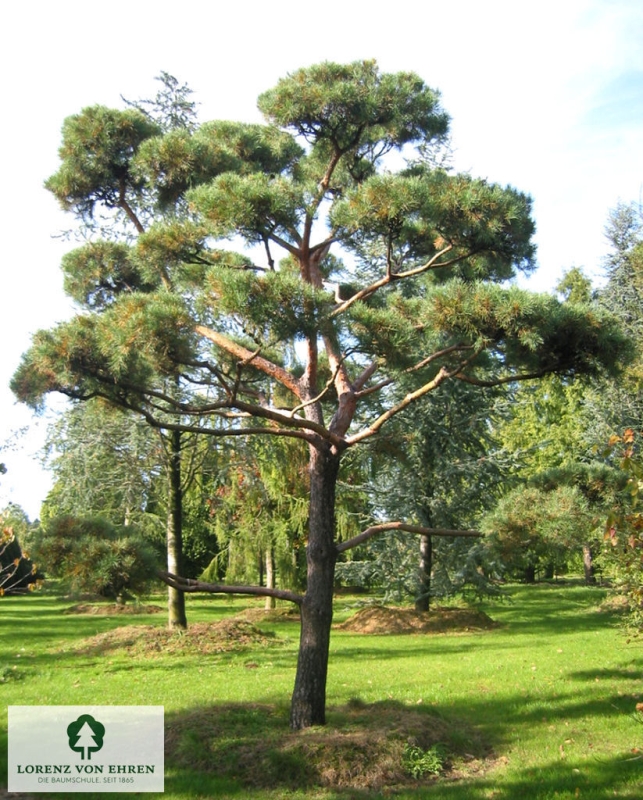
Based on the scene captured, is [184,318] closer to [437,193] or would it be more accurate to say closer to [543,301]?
[437,193]

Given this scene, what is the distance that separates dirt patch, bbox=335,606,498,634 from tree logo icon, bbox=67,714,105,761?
386 inches

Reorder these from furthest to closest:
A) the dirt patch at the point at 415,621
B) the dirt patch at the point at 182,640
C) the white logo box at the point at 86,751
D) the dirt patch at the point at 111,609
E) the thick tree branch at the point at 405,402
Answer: the dirt patch at the point at 111,609, the dirt patch at the point at 415,621, the dirt patch at the point at 182,640, the thick tree branch at the point at 405,402, the white logo box at the point at 86,751

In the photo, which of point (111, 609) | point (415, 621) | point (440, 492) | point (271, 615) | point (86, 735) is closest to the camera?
point (86, 735)

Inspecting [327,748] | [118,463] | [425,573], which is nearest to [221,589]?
[327,748]

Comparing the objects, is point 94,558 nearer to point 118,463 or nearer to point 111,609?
point 118,463

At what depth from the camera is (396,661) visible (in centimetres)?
1164

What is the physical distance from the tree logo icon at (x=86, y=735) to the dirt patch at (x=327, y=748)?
1.91ft

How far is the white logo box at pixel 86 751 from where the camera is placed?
569 centimetres

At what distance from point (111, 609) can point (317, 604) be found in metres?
14.9

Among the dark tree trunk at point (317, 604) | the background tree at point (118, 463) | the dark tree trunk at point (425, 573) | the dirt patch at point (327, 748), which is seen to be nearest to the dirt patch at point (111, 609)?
the background tree at point (118, 463)

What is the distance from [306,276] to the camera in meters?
7.57

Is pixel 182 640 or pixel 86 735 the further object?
pixel 182 640

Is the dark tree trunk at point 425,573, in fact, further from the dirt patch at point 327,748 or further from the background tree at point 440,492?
the dirt patch at point 327,748

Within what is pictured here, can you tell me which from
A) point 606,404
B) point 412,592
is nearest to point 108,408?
point 412,592
